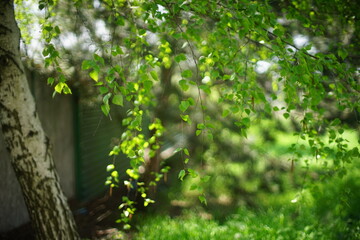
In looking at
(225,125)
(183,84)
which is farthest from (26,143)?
(225,125)

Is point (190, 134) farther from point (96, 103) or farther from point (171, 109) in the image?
point (96, 103)

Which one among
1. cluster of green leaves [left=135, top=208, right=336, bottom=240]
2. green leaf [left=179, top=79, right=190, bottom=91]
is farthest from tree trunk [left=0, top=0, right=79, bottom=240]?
green leaf [left=179, top=79, right=190, bottom=91]

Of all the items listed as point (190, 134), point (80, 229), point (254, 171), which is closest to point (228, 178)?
point (254, 171)

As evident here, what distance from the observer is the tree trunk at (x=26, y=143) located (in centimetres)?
300

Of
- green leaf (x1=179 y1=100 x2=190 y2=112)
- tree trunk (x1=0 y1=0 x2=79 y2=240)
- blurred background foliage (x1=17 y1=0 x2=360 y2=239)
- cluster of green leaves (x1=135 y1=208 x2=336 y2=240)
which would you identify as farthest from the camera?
cluster of green leaves (x1=135 y1=208 x2=336 y2=240)

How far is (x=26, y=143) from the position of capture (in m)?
3.07

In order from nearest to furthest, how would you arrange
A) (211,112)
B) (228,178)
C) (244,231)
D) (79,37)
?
(79,37), (244,231), (211,112), (228,178)

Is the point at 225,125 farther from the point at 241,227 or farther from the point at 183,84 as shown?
the point at 183,84

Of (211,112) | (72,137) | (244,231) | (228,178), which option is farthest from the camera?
(72,137)

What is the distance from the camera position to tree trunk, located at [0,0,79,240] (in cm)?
300

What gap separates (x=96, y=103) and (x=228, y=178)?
246 centimetres

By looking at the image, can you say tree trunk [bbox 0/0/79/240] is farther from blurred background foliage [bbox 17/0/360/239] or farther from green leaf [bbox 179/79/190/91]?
green leaf [bbox 179/79/190/91]

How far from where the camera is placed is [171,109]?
493cm

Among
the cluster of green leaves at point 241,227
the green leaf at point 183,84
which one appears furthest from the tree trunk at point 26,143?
the green leaf at point 183,84
